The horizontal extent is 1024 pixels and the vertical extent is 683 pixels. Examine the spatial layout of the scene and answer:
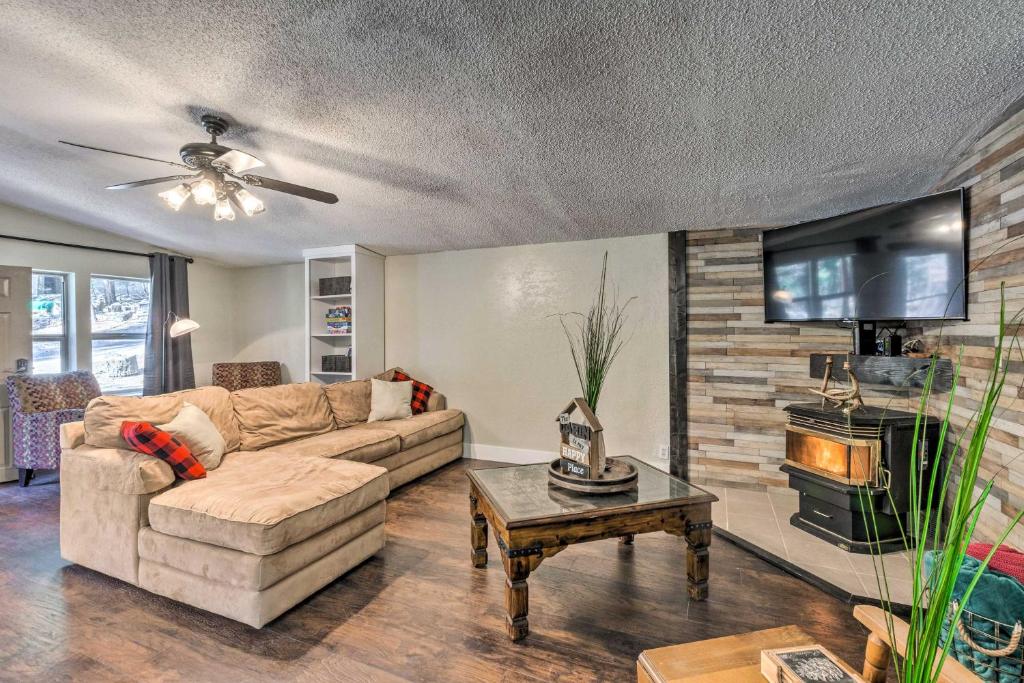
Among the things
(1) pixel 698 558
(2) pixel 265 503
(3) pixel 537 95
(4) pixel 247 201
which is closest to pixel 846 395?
(1) pixel 698 558

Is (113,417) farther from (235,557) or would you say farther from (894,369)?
(894,369)

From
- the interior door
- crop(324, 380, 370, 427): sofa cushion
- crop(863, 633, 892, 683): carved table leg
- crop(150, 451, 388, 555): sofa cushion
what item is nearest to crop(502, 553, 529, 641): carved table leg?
crop(150, 451, 388, 555): sofa cushion

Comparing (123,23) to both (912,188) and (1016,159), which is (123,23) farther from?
(912,188)

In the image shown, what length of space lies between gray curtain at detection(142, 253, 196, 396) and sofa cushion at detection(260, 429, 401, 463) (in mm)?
2477

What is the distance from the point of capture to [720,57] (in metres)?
1.86

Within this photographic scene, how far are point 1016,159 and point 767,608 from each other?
217cm

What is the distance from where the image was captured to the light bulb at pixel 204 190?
2482mm

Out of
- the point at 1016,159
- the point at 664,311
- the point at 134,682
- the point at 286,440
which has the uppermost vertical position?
the point at 1016,159

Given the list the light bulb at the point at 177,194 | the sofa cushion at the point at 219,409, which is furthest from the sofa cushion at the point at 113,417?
the light bulb at the point at 177,194

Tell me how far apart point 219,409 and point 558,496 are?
7.75 ft

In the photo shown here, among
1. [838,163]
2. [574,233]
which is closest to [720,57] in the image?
[838,163]

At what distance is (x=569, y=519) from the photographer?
79.2 inches

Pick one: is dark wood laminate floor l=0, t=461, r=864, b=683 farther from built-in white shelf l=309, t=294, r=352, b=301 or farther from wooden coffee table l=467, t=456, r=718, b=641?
built-in white shelf l=309, t=294, r=352, b=301

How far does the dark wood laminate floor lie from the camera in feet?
6.04
